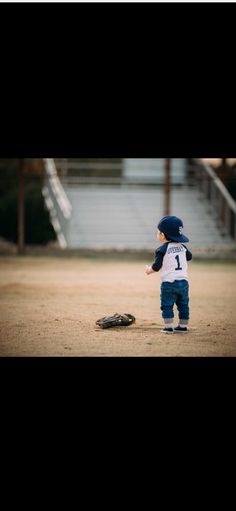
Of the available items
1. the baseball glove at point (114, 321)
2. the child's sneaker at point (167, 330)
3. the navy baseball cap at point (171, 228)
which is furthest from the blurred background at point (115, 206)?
the child's sneaker at point (167, 330)

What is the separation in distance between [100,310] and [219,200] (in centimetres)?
1255

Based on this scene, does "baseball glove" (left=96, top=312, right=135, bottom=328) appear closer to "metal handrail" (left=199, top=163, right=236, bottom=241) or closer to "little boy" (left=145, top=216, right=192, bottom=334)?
"little boy" (left=145, top=216, right=192, bottom=334)

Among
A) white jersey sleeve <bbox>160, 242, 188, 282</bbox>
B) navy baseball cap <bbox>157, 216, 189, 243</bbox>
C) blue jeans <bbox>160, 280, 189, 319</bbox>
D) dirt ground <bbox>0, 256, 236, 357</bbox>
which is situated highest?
navy baseball cap <bbox>157, 216, 189, 243</bbox>

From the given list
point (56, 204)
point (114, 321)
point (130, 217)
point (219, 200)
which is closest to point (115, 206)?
point (130, 217)

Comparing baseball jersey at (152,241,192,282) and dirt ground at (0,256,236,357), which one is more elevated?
baseball jersey at (152,241,192,282)

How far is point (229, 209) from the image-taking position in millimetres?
19578

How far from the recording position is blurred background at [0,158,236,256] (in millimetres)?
18516

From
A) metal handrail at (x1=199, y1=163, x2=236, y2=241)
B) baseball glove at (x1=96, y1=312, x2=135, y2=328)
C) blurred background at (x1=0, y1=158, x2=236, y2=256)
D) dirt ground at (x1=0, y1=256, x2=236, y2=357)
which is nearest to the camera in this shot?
A: dirt ground at (x1=0, y1=256, x2=236, y2=357)

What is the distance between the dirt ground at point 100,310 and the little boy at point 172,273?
17 cm

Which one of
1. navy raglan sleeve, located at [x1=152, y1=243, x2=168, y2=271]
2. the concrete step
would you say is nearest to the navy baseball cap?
navy raglan sleeve, located at [x1=152, y1=243, x2=168, y2=271]
